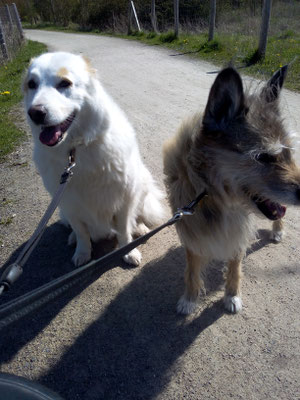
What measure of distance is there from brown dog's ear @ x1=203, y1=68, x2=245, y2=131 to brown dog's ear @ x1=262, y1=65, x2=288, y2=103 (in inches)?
8.9

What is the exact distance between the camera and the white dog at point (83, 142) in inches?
85.5

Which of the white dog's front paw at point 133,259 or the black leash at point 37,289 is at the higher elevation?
the black leash at point 37,289

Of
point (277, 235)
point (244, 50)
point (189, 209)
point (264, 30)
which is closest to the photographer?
point (189, 209)

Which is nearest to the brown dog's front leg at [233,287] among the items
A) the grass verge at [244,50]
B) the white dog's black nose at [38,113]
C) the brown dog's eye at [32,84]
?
the white dog's black nose at [38,113]

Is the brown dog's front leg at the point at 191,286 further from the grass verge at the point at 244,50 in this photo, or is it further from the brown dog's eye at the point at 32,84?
the grass verge at the point at 244,50

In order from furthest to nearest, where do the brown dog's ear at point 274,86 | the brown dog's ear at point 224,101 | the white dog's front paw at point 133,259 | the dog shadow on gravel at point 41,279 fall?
the white dog's front paw at point 133,259
the dog shadow on gravel at point 41,279
the brown dog's ear at point 274,86
the brown dog's ear at point 224,101

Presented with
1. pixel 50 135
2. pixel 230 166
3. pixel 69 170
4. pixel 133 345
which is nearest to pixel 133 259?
pixel 133 345

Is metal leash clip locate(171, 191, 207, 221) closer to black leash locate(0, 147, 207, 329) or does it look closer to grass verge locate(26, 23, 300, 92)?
black leash locate(0, 147, 207, 329)

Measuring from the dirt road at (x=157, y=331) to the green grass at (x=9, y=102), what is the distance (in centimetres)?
237

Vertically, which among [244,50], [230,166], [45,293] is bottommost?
[244,50]

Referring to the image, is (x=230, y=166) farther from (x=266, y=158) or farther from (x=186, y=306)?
(x=186, y=306)

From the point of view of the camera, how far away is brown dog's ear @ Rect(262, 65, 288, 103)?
184 cm

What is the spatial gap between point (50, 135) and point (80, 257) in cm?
135

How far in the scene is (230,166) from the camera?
5.97 ft
